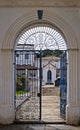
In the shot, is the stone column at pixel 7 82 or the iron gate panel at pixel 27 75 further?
the iron gate panel at pixel 27 75

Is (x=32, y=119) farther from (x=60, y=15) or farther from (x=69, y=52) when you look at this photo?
(x=60, y=15)

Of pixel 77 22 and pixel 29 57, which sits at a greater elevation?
pixel 77 22

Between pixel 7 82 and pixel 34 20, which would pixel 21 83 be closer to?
pixel 7 82

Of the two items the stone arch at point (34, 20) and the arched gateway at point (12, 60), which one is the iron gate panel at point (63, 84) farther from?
the stone arch at point (34, 20)

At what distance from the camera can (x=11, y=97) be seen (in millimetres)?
10648

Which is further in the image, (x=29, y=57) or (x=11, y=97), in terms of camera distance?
(x=29, y=57)

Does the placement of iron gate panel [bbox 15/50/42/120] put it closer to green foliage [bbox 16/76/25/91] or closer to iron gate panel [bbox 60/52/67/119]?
green foliage [bbox 16/76/25/91]

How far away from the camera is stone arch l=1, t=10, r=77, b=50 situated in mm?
10625

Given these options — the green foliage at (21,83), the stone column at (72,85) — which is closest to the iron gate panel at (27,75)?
the green foliage at (21,83)

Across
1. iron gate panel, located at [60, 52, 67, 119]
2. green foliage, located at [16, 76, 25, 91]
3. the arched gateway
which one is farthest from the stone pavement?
green foliage, located at [16, 76, 25, 91]

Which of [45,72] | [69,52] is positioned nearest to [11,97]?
[69,52]

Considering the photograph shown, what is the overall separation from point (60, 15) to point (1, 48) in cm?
225

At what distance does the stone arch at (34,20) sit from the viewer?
10.6m

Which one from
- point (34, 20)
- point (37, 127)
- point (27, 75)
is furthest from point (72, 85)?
point (27, 75)
